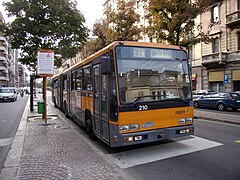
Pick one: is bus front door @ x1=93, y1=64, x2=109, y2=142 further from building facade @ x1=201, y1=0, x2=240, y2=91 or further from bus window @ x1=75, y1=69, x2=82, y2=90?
building facade @ x1=201, y1=0, x2=240, y2=91

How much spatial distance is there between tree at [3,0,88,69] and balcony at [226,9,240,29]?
17.6 meters

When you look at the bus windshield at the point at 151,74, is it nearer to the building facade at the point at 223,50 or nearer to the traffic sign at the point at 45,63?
the traffic sign at the point at 45,63

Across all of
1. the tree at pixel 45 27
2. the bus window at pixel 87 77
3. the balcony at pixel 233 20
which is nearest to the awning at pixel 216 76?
the balcony at pixel 233 20

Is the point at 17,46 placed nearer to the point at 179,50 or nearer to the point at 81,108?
the point at 81,108

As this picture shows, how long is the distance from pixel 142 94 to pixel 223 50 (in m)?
23.9

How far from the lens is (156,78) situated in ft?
18.8

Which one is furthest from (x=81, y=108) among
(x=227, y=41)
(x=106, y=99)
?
(x=227, y=41)

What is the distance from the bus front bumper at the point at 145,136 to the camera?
5377 millimetres

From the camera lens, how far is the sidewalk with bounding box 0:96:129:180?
4617mm

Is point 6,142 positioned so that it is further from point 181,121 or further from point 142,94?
point 181,121

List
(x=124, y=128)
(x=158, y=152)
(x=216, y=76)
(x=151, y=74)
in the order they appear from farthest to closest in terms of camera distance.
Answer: (x=216, y=76)
(x=158, y=152)
(x=151, y=74)
(x=124, y=128)

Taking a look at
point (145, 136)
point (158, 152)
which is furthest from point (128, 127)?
point (158, 152)

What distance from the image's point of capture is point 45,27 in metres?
11.9

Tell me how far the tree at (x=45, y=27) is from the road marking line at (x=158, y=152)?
8.58m
